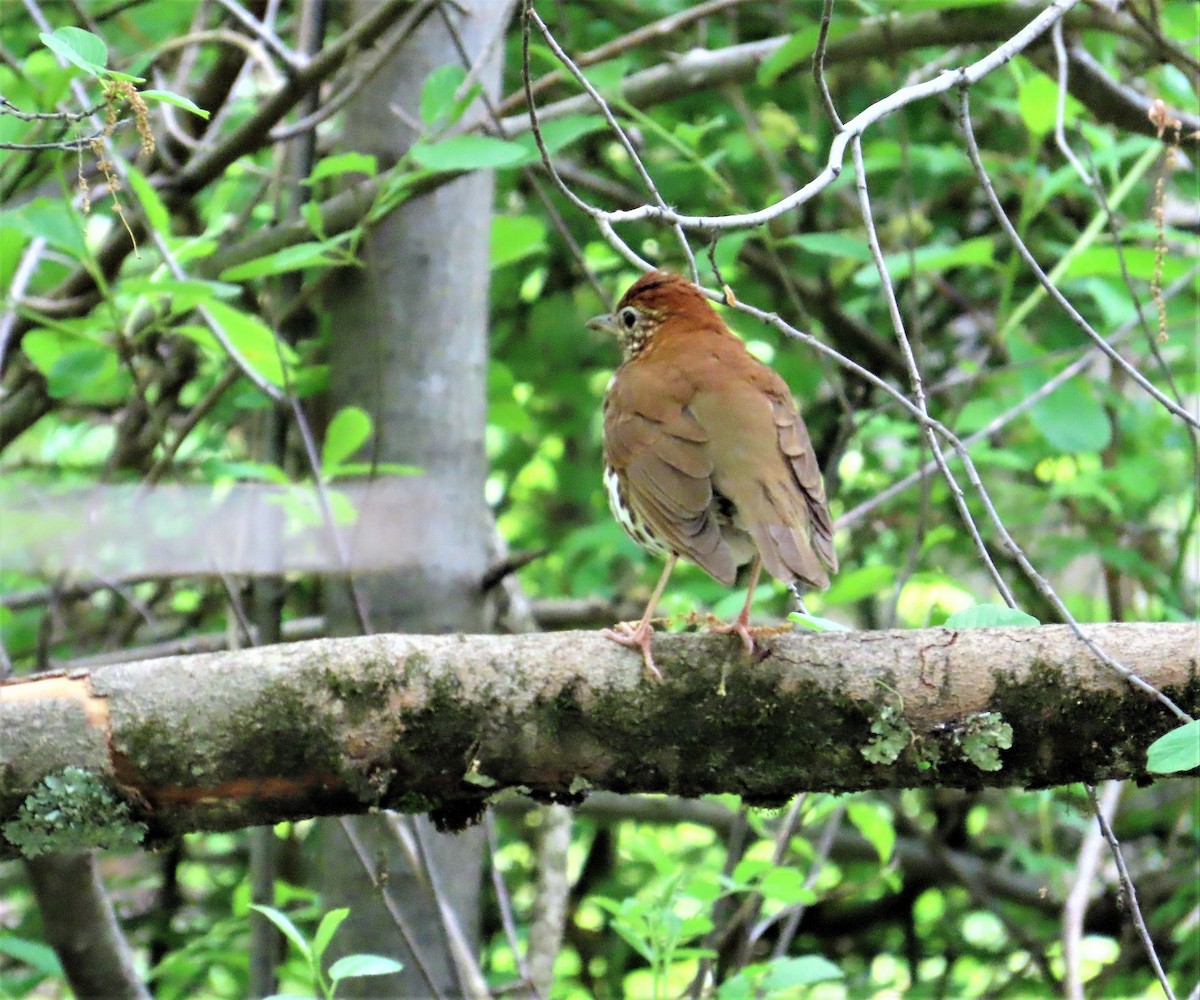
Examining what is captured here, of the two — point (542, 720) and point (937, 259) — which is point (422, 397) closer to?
point (937, 259)

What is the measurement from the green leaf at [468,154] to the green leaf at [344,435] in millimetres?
690

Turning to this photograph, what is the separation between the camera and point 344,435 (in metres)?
3.68

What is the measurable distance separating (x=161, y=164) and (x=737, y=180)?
89.5 inches

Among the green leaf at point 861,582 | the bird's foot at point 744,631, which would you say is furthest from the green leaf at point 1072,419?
the bird's foot at point 744,631

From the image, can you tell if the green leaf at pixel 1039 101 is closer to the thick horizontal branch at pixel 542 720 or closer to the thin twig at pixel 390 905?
the thick horizontal branch at pixel 542 720

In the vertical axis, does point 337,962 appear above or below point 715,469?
below

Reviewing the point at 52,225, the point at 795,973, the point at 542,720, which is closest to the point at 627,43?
the point at 52,225

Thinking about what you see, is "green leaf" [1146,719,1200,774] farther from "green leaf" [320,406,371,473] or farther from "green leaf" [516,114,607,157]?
"green leaf" [320,406,371,473]

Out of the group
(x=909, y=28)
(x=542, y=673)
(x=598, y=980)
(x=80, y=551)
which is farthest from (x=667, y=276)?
(x=598, y=980)

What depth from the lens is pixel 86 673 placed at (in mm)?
2484

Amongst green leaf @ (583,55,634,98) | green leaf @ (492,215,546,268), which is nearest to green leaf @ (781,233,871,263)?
green leaf @ (583,55,634,98)

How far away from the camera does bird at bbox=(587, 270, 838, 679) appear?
2.85 meters

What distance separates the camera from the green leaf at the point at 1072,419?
424 centimetres

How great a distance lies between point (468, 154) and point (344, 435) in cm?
83
